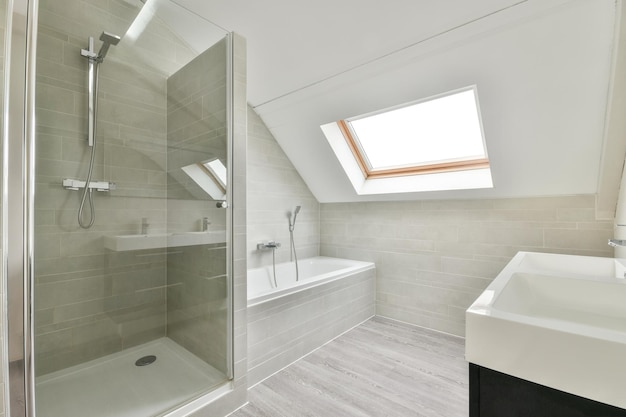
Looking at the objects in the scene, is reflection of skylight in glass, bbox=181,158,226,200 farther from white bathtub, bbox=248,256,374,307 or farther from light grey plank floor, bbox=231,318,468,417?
light grey plank floor, bbox=231,318,468,417

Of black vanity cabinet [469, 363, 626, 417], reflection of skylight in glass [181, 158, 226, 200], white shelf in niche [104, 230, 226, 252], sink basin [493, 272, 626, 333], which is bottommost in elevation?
black vanity cabinet [469, 363, 626, 417]

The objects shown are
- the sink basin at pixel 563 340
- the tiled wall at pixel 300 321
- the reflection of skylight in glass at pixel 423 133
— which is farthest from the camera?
the reflection of skylight in glass at pixel 423 133

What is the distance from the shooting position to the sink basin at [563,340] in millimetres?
605

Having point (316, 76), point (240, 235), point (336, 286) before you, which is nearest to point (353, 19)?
point (316, 76)

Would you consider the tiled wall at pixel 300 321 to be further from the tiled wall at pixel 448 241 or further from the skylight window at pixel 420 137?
the skylight window at pixel 420 137

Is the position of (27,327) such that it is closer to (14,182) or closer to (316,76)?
(14,182)

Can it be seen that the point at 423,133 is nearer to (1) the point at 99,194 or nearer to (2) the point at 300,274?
(2) the point at 300,274

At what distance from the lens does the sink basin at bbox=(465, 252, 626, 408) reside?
60 cm

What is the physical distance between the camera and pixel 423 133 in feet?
9.22

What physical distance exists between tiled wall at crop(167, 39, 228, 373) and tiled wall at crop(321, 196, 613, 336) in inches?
73.0

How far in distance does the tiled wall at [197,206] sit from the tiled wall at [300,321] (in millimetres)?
256

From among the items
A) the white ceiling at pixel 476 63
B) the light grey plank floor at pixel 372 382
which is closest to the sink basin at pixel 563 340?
the light grey plank floor at pixel 372 382

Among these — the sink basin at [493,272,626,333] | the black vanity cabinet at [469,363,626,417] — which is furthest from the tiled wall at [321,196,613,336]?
the black vanity cabinet at [469,363,626,417]

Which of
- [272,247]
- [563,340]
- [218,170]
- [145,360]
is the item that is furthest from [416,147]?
[145,360]
